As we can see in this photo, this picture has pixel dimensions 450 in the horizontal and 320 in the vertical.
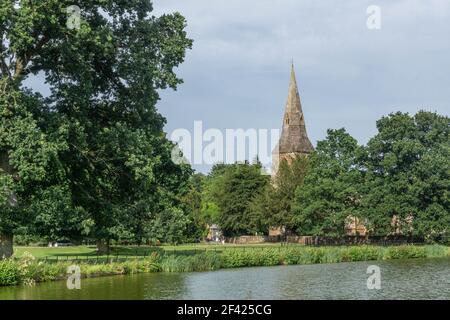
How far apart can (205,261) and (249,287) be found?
47.0 feet

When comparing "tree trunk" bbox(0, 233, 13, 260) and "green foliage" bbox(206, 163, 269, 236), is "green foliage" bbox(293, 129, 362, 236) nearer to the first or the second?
"green foliage" bbox(206, 163, 269, 236)

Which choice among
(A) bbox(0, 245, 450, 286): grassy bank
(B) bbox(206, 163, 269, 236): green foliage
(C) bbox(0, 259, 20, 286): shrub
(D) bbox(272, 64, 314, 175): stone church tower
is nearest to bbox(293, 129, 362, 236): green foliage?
(A) bbox(0, 245, 450, 286): grassy bank

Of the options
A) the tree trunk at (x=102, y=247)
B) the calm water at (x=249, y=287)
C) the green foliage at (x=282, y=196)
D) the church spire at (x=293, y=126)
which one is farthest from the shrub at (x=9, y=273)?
the church spire at (x=293, y=126)

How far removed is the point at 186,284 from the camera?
1350 inches

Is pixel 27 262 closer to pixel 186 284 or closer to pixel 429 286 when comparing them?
pixel 186 284

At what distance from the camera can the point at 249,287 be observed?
32.8m

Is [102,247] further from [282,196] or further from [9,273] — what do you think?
[282,196]

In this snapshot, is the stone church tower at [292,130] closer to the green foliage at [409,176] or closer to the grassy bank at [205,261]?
the green foliage at [409,176]

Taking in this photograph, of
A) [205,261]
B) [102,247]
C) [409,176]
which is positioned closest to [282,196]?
[409,176]

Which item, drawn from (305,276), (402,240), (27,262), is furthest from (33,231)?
(402,240)

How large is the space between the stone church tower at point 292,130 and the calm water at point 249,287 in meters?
94.7

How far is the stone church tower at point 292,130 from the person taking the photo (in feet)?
451

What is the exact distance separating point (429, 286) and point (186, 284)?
12331mm
